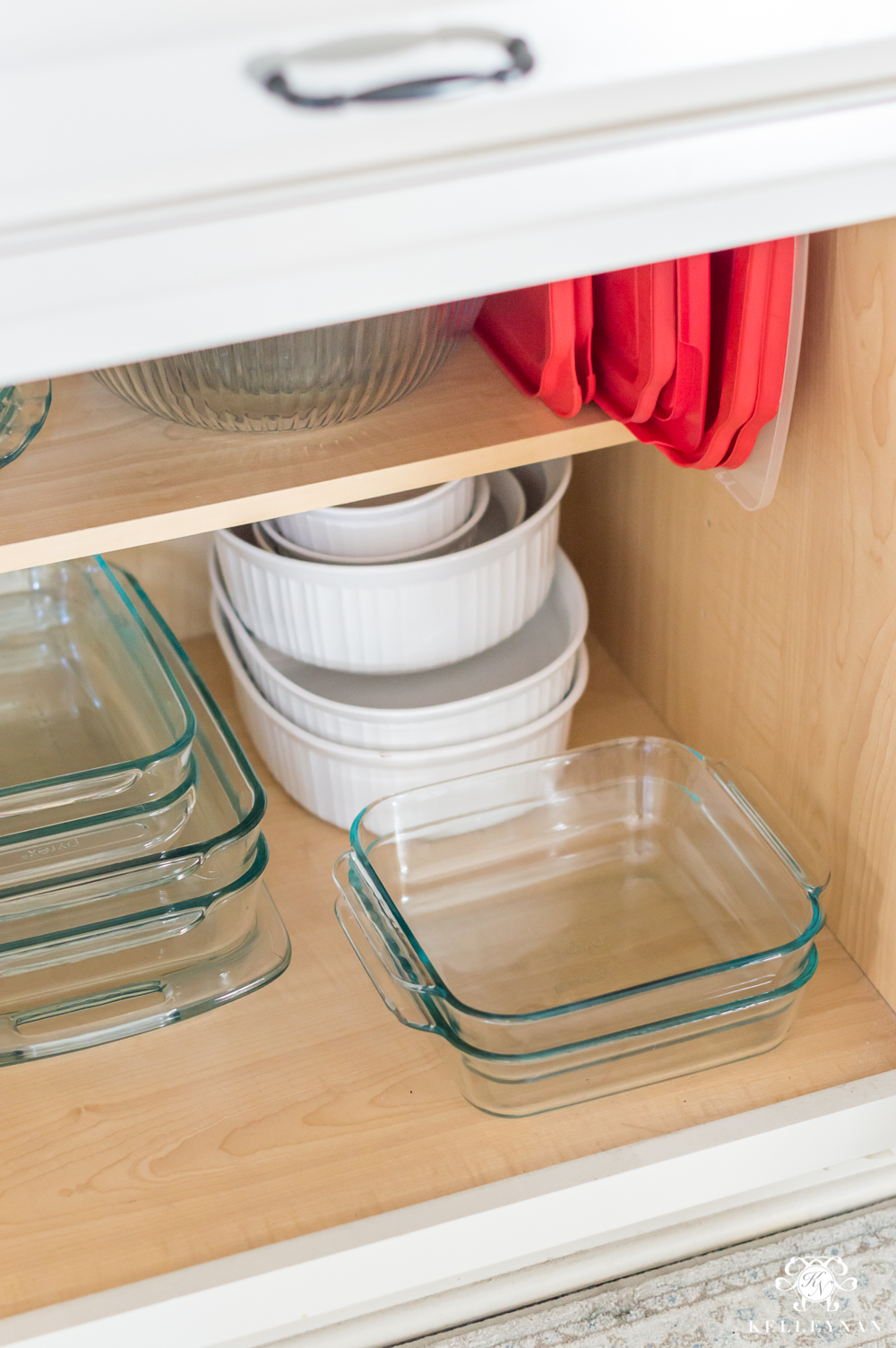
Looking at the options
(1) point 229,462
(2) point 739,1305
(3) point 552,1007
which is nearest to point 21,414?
(1) point 229,462

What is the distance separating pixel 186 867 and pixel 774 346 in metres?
0.44

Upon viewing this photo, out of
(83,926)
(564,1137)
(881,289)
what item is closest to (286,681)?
(83,926)

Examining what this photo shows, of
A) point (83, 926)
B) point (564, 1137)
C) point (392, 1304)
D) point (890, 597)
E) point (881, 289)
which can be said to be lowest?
point (392, 1304)

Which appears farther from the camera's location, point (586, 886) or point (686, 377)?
point (586, 886)

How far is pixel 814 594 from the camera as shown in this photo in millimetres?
Result: 714

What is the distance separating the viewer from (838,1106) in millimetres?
701

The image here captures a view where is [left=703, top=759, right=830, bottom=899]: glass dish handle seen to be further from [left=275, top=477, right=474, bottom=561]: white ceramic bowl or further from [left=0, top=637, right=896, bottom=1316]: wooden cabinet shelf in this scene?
[left=275, top=477, right=474, bottom=561]: white ceramic bowl

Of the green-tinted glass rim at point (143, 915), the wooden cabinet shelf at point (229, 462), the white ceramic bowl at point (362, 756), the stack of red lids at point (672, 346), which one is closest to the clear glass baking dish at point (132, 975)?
the green-tinted glass rim at point (143, 915)

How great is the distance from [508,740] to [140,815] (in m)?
0.26

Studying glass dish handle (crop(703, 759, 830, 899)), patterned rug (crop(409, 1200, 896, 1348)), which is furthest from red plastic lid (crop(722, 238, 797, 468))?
patterned rug (crop(409, 1200, 896, 1348))

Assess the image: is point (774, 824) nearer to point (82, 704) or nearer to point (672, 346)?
point (672, 346)

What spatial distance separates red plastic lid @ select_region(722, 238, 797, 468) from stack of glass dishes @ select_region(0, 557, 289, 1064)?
0.35m

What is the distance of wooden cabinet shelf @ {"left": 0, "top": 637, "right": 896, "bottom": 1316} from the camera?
655mm

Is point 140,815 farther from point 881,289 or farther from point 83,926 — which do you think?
point 881,289
